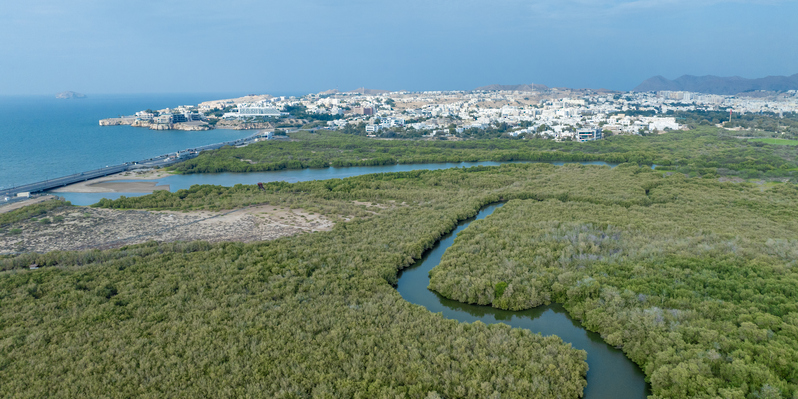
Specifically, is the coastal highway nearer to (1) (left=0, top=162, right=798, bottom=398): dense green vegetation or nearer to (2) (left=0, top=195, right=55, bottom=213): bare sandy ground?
(2) (left=0, top=195, right=55, bottom=213): bare sandy ground

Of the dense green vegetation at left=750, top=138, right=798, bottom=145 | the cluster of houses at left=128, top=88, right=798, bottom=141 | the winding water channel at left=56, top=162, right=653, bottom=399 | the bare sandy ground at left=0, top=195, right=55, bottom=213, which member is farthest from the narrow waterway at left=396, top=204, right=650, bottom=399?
the cluster of houses at left=128, top=88, right=798, bottom=141

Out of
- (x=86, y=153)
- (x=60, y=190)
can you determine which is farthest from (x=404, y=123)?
(x=60, y=190)

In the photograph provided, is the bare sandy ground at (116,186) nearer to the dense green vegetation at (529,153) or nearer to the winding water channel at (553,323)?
the dense green vegetation at (529,153)

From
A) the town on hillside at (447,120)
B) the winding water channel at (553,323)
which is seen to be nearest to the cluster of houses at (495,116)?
the town on hillside at (447,120)

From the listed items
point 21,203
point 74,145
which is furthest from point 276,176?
point 74,145

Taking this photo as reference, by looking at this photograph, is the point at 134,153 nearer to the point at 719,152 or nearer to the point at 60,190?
the point at 60,190

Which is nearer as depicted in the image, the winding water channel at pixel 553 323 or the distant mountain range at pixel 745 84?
the winding water channel at pixel 553 323
